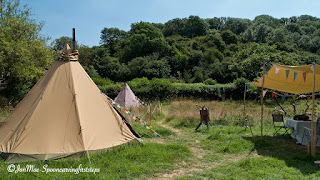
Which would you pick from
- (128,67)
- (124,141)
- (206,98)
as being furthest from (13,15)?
(128,67)

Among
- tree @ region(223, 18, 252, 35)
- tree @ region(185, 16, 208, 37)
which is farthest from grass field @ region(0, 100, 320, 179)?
tree @ region(223, 18, 252, 35)

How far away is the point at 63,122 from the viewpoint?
5.20m

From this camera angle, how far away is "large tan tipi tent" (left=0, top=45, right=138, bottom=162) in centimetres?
489

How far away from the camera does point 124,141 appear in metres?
5.66

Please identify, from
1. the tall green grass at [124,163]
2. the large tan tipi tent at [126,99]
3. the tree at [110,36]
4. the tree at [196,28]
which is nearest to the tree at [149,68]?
the tree at [110,36]

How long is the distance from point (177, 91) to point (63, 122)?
50.9 ft

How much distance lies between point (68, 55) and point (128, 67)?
3209 centimetres

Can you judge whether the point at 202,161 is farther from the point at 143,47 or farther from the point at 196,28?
the point at 196,28

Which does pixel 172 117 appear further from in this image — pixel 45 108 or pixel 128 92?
pixel 45 108

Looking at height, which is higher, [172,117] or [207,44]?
[207,44]

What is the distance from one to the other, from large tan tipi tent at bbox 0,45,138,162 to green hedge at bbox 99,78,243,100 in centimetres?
1374

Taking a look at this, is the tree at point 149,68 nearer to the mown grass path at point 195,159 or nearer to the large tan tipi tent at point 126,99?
the large tan tipi tent at point 126,99

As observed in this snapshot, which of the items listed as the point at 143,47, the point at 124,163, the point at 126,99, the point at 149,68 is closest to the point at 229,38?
the point at 143,47

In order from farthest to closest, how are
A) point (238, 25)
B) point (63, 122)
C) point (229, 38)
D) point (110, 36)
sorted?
point (238, 25)
point (110, 36)
point (229, 38)
point (63, 122)
